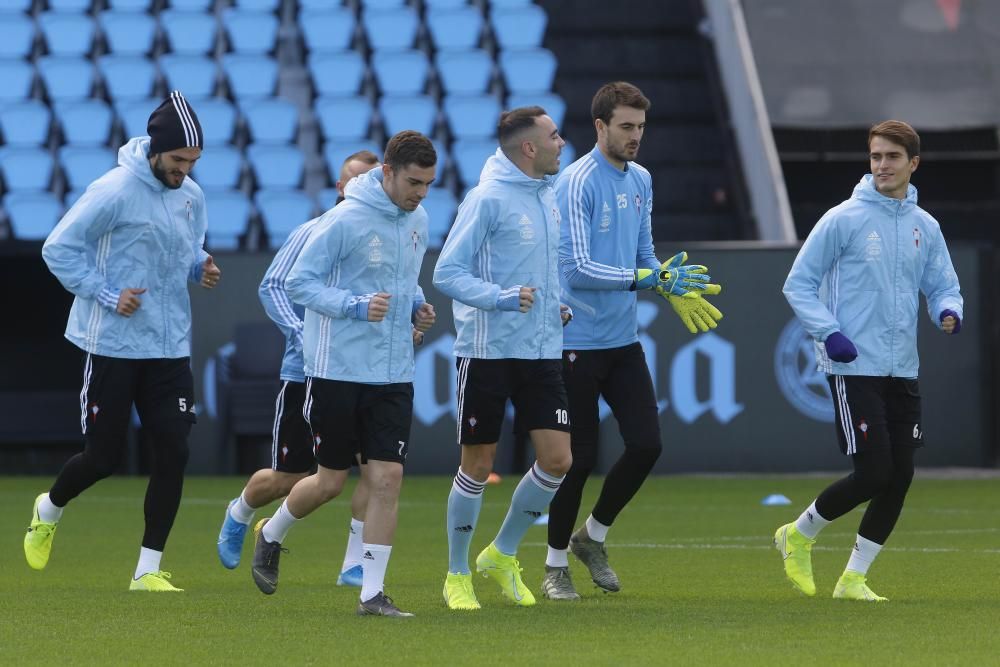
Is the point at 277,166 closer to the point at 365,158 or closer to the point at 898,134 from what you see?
the point at 365,158

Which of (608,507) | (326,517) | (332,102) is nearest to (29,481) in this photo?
(326,517)

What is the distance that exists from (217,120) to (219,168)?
0.84 meters

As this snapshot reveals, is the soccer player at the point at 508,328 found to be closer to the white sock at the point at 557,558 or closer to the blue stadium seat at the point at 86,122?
the white sock at the point at 557,558

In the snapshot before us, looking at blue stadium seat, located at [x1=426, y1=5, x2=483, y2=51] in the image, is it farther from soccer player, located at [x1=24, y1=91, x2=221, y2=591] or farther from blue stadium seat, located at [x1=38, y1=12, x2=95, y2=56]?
soccer player, located at [x1=24, y1=91, x2=221, y2=591]

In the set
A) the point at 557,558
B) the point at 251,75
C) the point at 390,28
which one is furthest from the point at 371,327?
the point at 390,28

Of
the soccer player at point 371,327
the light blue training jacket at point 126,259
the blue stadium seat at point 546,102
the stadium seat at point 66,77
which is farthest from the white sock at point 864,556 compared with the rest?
the stadium seat at point 66,77

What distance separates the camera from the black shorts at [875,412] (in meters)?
7.99

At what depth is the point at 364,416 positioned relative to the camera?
7.52 meters

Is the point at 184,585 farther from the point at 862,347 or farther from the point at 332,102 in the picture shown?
the point at 332,102

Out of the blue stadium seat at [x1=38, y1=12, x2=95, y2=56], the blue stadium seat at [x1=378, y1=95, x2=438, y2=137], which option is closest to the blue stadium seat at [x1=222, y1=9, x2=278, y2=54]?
the blue stadium seat at [x1=38, y1=12, x2=95, y2=56]

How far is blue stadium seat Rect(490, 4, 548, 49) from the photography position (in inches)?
862

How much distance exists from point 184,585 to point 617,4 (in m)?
15.1

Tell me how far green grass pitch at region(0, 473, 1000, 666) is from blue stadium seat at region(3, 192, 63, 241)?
19.9 ft

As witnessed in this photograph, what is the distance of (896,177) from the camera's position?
825cm
